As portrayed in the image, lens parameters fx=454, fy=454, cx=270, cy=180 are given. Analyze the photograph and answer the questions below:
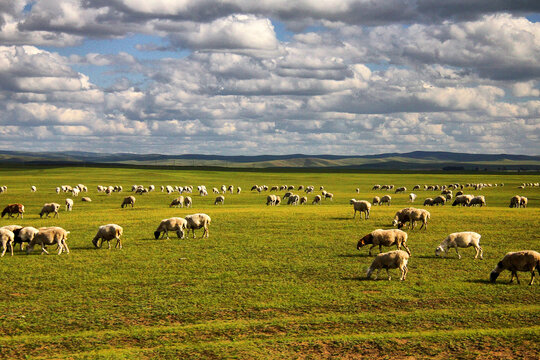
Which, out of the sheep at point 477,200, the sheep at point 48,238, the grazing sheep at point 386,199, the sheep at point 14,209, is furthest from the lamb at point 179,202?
the sheep at point 477,200

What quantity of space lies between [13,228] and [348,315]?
20783mm

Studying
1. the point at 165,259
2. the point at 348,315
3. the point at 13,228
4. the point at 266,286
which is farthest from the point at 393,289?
the point at 13,228

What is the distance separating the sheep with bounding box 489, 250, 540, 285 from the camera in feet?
61.1

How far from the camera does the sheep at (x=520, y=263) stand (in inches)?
733

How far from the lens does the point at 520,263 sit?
18.8 meters

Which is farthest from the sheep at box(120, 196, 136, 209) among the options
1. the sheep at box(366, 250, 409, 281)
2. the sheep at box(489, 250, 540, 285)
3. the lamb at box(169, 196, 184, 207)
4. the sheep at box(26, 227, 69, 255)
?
the sheep at box(489, 250, 540, 285)

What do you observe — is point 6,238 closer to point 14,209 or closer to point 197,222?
point 197,222

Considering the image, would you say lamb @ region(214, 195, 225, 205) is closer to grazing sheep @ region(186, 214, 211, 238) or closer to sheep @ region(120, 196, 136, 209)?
sheep @ region(120, 196, 136, 209)

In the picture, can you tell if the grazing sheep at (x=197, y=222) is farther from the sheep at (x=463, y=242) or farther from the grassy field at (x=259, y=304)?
the sheep at (x=463, y=242)

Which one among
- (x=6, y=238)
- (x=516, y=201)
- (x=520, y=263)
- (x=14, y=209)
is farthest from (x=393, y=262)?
(x=516, y=201)

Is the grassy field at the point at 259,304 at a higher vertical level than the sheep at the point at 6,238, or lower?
lower

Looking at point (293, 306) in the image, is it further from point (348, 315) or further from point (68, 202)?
point (68, 202)

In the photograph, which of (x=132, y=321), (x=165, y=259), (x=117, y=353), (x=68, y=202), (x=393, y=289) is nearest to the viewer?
(x=117, y=353)

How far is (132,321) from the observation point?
15.5 meters
